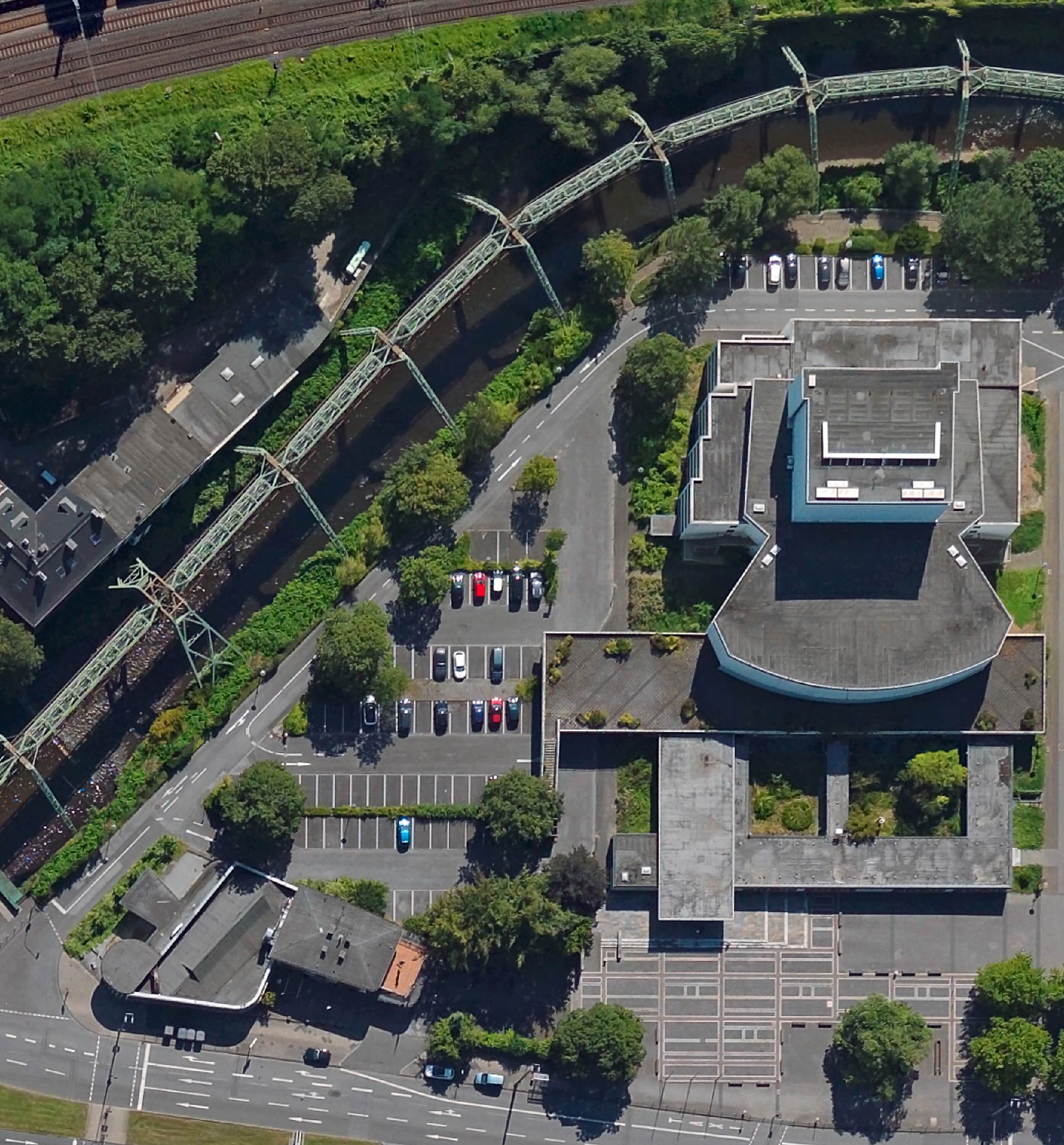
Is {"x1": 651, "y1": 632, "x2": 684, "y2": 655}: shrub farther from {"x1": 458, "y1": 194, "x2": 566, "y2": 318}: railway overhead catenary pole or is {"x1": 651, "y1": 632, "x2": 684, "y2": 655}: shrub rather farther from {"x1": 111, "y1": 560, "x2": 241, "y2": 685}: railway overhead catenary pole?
{"x1": 111, "y1": 560, "x2": 241, "y2": 685}: railway overhead catenary pole

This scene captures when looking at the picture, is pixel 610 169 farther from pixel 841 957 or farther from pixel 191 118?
pixel 841 957

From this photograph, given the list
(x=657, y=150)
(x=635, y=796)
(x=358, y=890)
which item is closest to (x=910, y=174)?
(x=657, y=150)

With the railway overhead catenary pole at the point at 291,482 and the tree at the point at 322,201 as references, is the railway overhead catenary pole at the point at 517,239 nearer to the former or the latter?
the tree at the point at 322,201

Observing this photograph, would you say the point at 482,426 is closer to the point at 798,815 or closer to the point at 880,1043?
the point at 798,815

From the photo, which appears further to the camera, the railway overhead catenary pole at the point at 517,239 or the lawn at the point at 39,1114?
the railway overhead catenary pole at the point at 517,239

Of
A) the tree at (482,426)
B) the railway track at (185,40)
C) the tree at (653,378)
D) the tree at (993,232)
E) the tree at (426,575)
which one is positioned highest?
the railway track at (185,40)

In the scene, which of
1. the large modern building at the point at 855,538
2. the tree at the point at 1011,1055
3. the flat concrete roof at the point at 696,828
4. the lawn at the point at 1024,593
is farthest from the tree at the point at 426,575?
the tree at the point at 1011,1055
